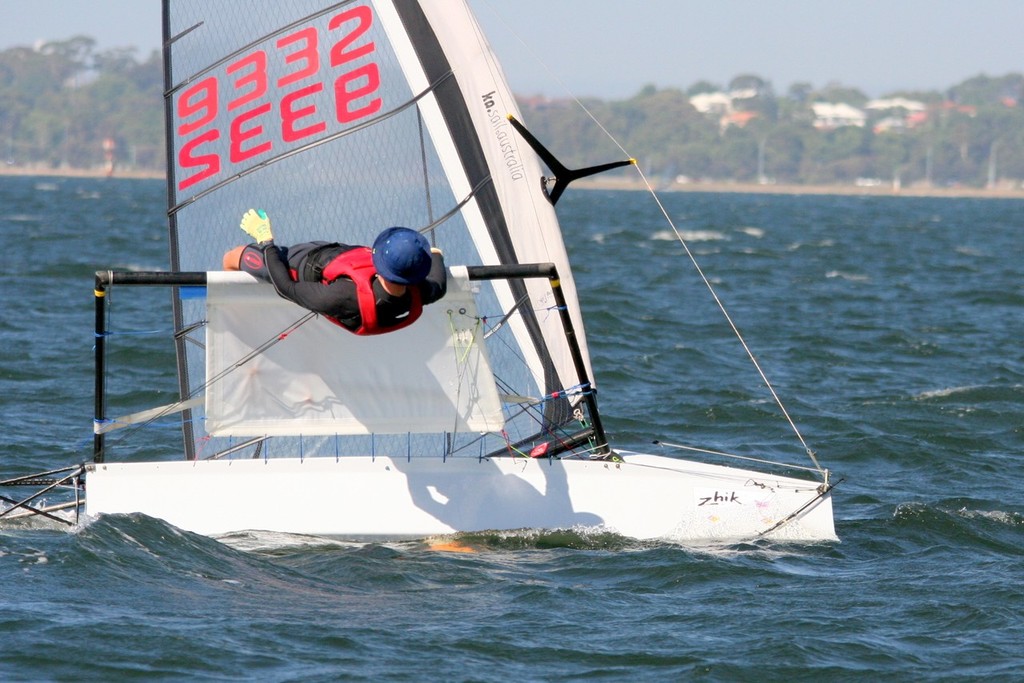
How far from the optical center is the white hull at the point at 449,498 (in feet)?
19.6

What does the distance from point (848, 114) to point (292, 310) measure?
180624 millimetres

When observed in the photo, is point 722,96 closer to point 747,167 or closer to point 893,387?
point 747,167

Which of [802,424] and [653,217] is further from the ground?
[653,217]

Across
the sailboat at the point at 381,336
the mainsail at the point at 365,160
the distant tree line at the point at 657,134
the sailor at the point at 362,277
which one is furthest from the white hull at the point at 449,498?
the distant tree line at the point at 657,134

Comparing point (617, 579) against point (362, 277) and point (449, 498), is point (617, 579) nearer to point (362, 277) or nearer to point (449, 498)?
point (449, 498)

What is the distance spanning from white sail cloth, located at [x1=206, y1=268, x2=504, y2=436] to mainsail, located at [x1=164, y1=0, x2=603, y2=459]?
36 cm

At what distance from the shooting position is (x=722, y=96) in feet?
610

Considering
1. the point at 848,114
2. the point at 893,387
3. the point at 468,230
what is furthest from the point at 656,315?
the point at 848,114

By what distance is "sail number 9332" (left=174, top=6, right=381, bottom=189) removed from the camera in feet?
20.6

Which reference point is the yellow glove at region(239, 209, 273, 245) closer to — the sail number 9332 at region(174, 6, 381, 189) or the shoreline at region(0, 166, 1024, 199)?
the sail number 9332 at region(174, 6, 381, 189)

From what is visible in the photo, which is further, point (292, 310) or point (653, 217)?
point (653, 217)

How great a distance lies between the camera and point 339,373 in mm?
5824

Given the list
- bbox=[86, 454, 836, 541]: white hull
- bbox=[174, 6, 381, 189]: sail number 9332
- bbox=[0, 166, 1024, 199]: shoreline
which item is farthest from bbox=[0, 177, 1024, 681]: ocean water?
bbox=[0, 166, 1024, 199]: shoreline

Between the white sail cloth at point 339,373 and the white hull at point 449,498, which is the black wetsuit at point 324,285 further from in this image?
the white hull at point 449,498
